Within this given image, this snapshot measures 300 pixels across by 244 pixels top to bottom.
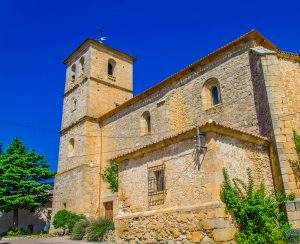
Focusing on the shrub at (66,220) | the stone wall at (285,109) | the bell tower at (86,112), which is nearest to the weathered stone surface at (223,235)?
the stone wall at (285,109)

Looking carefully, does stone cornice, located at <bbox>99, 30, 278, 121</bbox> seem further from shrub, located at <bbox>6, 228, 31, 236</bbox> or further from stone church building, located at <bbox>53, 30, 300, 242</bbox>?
shrub, located at <bbox>6, 228, 31, 236</bbox>

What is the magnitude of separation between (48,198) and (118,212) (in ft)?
50.4

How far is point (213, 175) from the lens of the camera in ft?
34.2

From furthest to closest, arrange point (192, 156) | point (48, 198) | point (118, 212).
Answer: point (48, 198), point (118, 212), point (192, 156)

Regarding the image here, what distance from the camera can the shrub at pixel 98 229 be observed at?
1529cm

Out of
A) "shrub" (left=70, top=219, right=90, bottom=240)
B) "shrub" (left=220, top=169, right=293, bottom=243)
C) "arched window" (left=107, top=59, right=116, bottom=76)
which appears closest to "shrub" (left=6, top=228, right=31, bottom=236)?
"shrub" (left=70, top=219, right=90, bottom=240)

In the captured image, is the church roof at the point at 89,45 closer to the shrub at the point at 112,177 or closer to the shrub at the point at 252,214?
the shrub at the point at 112,177

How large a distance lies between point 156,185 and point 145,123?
933cm

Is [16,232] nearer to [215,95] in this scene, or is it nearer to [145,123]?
[145,123]

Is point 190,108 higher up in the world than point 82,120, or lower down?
lower down

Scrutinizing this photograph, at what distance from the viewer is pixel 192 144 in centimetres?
1138

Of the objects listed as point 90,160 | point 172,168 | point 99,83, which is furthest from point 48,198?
point 172,168

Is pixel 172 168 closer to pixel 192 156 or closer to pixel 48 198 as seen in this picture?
pixel 192 156

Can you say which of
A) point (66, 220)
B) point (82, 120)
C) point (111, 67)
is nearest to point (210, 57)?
point (82, 120)
